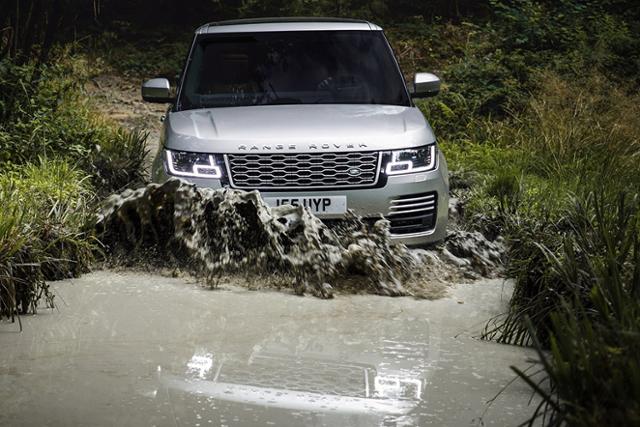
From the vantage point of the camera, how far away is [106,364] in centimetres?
Answer: 598

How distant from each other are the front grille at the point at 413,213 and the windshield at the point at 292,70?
1.24 m

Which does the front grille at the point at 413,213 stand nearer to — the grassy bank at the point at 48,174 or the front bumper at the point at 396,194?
the front bumper at the point at 396,194

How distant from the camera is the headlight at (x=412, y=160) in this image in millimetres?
8289

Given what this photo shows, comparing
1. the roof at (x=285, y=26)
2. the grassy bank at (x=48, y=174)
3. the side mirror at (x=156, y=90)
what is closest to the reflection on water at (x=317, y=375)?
the grassy bank at (x=48, y=174)

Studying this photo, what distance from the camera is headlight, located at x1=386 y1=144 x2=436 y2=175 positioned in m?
8.29

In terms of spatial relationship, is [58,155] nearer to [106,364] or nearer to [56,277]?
[56,277]

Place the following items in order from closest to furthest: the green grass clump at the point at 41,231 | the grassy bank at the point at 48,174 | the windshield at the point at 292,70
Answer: the green grass clump at the point at 41,231, the grassy bank at the point at 48,174, the windshield at the point at 292,70

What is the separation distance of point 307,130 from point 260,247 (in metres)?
0.87

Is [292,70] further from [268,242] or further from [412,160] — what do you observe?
[268,242]

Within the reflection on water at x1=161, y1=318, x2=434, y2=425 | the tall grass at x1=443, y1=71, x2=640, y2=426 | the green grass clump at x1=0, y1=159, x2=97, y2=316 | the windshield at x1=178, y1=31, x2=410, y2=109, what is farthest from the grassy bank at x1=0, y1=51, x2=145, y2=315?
the tall grass at x1=443, y1=71, x2=640, y2=426

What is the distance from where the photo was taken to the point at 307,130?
8.30m

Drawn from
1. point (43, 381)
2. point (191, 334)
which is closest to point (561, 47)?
point (191, 334)

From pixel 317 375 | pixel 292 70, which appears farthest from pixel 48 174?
pixel 317 375

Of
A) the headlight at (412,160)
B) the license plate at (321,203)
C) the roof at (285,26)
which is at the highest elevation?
the roof at (285,26)
